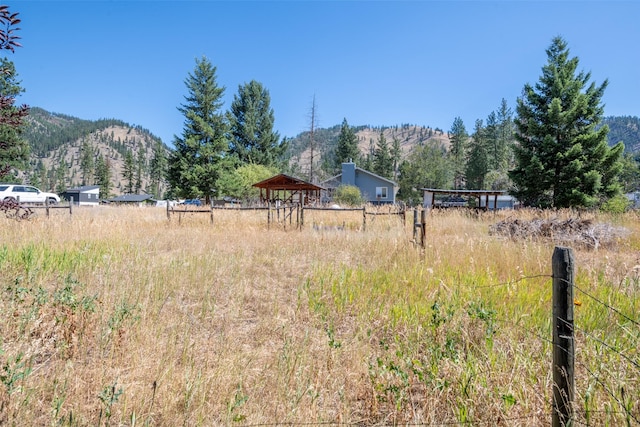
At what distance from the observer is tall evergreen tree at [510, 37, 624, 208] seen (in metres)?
18.5

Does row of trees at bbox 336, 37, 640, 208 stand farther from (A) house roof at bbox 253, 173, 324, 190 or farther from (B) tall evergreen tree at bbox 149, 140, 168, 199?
(B) tall evergreen tree at bbox 149, 140, 168, 199

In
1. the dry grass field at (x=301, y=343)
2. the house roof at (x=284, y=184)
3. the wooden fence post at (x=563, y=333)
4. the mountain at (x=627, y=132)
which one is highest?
the mountain at (x=627, y=132)

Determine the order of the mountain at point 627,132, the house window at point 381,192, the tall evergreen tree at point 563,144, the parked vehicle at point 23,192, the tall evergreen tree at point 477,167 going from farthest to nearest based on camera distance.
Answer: the mountain at point 627,132 < the tall evergreen tree at point 477,167 < the house window at point 381,192 < the parked vehicle at point 23,192 < the tall evergreen tree at point 563,144

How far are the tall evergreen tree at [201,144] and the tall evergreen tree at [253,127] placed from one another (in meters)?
7.33

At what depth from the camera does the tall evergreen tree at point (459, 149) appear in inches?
2245

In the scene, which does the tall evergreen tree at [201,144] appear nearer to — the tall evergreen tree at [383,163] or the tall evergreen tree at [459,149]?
the tall evergreen tree at [383,163]

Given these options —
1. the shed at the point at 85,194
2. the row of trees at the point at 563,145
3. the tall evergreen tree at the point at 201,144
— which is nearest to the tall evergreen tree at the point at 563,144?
the row of trees at the point at 563,145

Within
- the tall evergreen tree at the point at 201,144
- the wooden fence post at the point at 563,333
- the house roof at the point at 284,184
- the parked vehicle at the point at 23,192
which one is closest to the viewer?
the wooden fence post at the point at 563,333

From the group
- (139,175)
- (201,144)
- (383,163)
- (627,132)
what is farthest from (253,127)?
(627,132)

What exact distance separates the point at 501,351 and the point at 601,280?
3228 mm

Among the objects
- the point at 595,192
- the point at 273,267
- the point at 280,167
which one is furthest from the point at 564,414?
the point at 280,167

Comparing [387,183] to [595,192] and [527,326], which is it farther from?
[527,326]

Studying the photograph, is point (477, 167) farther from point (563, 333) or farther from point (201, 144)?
point (563, 333)

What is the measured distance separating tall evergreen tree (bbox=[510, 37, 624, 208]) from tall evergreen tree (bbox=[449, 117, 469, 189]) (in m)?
37.0
